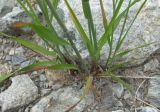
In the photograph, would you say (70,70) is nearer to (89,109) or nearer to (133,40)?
(89,109)

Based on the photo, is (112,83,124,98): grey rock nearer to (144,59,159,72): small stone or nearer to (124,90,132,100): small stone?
(124,90,132,100): small stone

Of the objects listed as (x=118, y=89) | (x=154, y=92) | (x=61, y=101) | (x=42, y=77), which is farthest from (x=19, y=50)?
(x=154, y=92)

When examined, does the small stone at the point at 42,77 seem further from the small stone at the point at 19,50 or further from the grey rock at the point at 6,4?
the grey rock at the point at 6,4

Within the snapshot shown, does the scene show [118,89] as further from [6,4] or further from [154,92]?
[6,4]

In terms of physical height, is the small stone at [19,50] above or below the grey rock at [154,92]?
above

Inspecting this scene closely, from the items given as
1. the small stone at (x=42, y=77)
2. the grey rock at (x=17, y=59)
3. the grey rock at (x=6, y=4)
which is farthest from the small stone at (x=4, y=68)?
the grey rock at (x=6, y=4)

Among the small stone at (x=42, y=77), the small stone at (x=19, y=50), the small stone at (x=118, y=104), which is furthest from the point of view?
the small stone at (x=19, y=50)

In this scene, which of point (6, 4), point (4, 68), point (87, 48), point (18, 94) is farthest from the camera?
point (6, 4)
